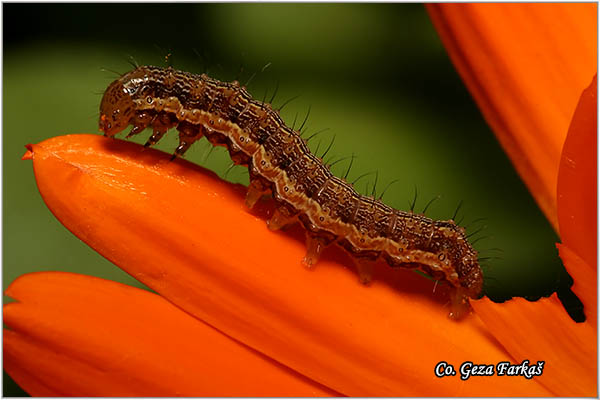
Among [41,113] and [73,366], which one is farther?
[41,113]

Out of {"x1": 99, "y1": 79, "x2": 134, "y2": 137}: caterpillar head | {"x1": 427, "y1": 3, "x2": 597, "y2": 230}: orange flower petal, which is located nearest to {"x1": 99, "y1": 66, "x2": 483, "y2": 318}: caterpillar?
{"x1": 99, "y1": 79, "x2": 134, "y2": 137}: caterpillar head

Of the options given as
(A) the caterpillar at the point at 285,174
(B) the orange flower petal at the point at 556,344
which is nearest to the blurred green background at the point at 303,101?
(A) the caterpillar at the point at 285,174

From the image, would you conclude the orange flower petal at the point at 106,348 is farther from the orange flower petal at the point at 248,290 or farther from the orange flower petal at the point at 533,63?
the orange flower petal at the point at 533,63

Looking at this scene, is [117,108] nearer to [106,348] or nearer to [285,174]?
[285,174]

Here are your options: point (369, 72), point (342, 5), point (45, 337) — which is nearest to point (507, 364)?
point (45, 337)

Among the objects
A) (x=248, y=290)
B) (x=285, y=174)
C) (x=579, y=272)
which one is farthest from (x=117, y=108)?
(x=579, y=272)

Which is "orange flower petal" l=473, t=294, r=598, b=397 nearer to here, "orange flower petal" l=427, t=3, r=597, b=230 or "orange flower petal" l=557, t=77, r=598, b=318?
"orange flower petal" l=557, t=77, r=598, b=318

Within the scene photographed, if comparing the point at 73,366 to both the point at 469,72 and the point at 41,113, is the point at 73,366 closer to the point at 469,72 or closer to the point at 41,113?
the point at 41,113
